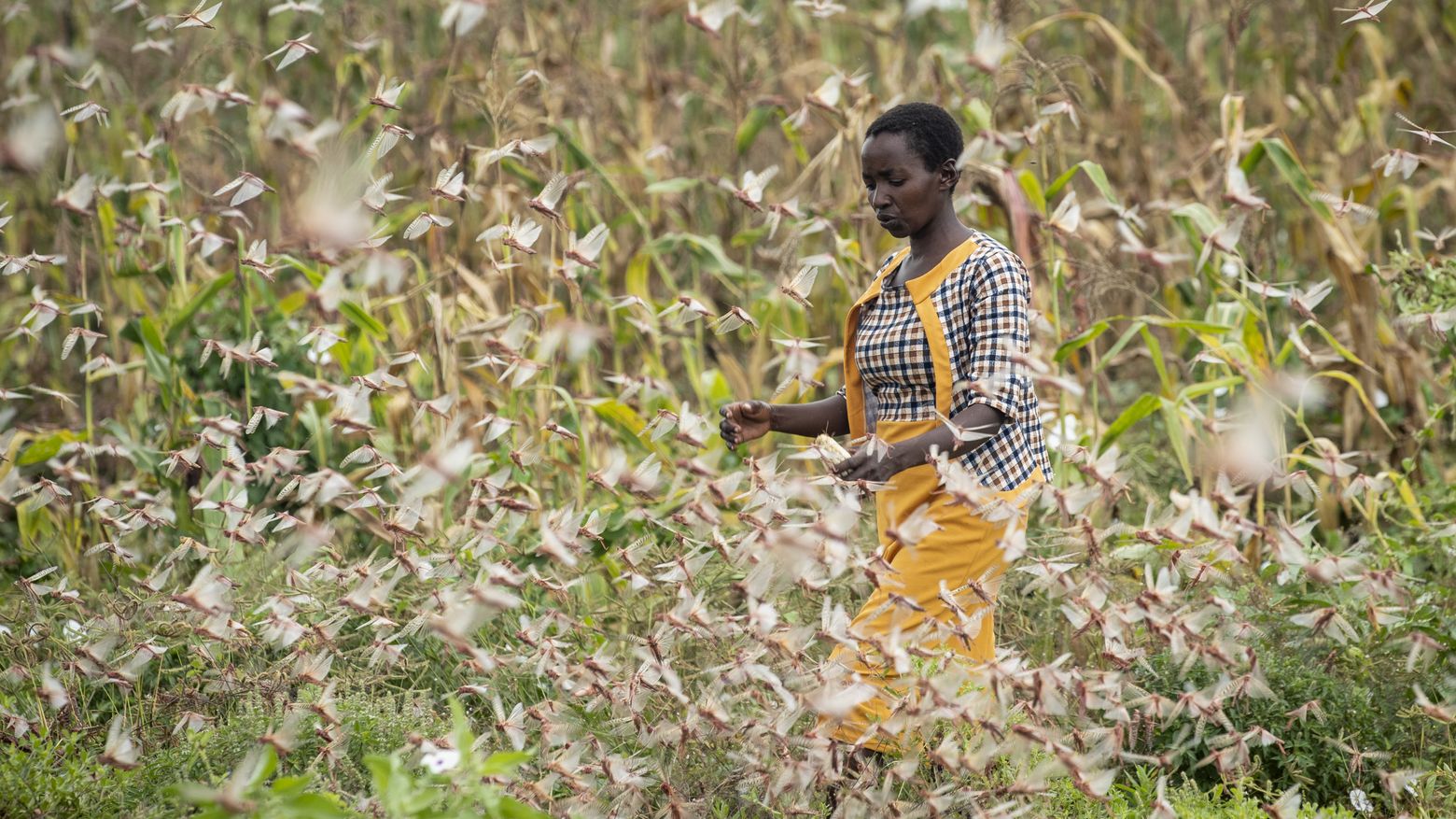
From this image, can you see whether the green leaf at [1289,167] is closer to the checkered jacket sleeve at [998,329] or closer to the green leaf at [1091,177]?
the green leaf at [1091,177]

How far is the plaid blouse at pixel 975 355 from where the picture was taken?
2.27 metres

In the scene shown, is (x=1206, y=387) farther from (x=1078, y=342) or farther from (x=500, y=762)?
(x=500, y=762)

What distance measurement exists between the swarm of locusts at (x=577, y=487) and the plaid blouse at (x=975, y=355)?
145 millimetres

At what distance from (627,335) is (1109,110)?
2.12m

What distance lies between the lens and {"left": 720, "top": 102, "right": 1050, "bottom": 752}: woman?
2250mm

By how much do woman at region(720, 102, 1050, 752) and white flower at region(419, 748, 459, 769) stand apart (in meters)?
0.67

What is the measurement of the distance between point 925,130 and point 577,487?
1447 mm

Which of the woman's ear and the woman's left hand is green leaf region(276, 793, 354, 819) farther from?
the woman's ear

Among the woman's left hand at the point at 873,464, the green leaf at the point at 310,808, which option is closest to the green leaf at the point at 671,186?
the woman's left hand at the point at 873,464

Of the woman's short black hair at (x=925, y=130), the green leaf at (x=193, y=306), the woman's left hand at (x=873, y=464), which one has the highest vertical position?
the woman's short black hair at (x=925, y=130)

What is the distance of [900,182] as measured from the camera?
2.34 meters

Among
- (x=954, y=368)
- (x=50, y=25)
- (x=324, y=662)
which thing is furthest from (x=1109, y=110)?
(x=50, y=25)

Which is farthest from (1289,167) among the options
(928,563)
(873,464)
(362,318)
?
(362,318)

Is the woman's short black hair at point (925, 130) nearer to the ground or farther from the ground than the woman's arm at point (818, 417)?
farther from the ground
